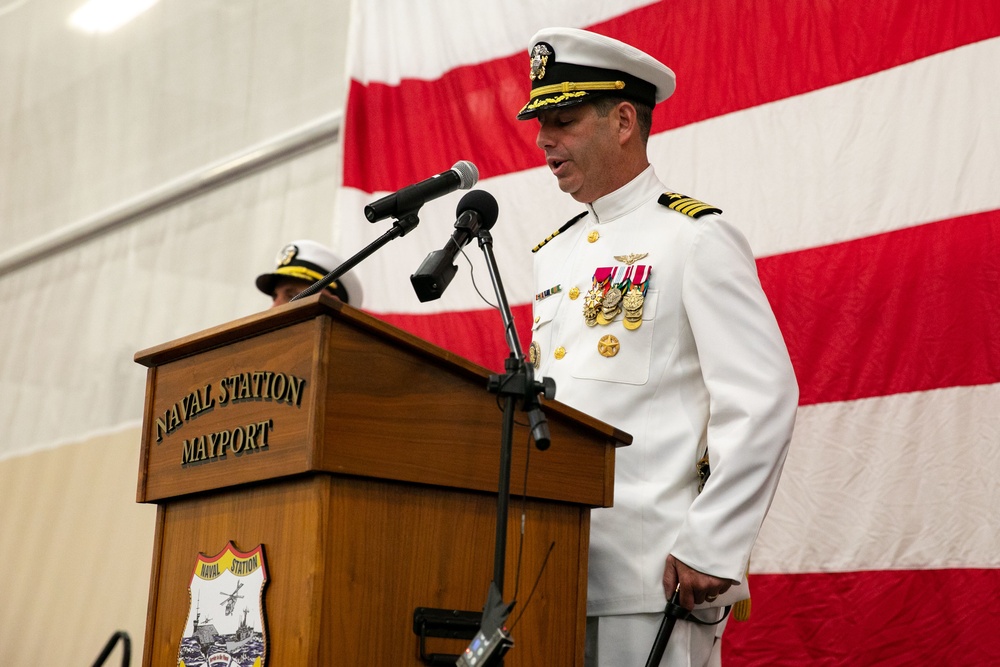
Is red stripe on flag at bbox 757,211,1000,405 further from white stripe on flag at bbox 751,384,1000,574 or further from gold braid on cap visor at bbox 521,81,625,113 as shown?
gold braid on cap visor at bbox 521,81,625,113

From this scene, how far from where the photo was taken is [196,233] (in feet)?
13.2

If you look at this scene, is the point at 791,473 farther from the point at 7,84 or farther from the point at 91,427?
the point at 7,84

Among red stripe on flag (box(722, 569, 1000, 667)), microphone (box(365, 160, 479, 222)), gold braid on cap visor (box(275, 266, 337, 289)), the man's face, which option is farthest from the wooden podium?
gold braid on cap visor (box(275, 266, 337, 289))

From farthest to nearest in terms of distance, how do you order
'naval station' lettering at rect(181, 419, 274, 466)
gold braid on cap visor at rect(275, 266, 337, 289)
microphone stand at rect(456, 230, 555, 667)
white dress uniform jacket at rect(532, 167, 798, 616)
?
1. gold braid on cap visor at rect(275, 266, 337, 289)
2. white dress uniform jacket at rect(532, 167, 798, 616)
3. 'naval station' lettering at rect(181, 419, 274, 466)
4. microphone stand at rect(456, 230, 555, 667)

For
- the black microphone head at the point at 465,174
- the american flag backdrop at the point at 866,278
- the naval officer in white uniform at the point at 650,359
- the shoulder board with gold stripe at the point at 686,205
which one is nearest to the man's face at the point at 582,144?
the naval officer in white uniform at the point at 650,359

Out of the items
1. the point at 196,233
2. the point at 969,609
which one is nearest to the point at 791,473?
the point at 969,609

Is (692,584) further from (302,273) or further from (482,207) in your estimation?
(302,273)

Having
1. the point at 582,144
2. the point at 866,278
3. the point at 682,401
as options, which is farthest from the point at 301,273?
the point at 682,401

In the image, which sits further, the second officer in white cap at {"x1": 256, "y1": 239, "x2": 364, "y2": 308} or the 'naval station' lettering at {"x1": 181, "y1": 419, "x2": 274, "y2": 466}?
the second officer in white cap at {"x1": 256, "y1": 239, "x2": 364, "y2": 308}

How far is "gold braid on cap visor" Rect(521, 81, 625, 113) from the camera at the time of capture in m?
1.86

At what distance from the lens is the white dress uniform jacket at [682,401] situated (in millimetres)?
1529

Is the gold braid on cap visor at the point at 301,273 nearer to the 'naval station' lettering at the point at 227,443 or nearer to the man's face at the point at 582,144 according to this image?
the man's face at the point at 582,144

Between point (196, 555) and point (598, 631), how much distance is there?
557 mm

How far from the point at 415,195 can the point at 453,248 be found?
19 centimetres
